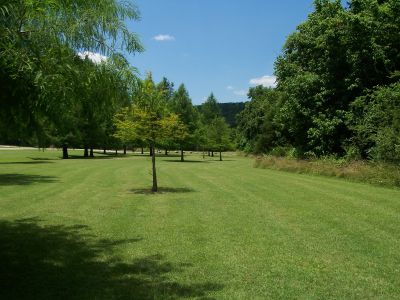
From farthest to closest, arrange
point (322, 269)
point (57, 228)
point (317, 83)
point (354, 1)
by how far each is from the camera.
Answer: point (317, 83), point (354, 1), point (57, 228), point (322, 269)

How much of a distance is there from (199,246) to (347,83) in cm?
2336

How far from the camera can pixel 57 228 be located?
37.0 feet

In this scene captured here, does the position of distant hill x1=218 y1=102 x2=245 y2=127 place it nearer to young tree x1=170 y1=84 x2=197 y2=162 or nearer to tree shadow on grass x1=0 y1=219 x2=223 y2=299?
young tree x1=170 y1=84 x2=197 y2=162

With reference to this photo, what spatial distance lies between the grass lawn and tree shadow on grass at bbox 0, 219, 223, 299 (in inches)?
0.6

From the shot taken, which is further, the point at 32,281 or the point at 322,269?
the point at 322,269

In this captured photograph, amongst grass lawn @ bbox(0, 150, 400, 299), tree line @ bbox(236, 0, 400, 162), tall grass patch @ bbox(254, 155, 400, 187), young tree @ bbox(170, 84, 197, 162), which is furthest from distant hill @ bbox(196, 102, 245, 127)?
grass lawn @ bbox(0, 150, 400, 299)

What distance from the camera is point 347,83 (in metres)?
29.9

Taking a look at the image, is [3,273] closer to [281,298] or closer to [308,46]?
[281,298]

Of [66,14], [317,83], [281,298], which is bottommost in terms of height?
[281,298]

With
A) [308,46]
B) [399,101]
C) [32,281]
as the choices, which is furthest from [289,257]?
[308,46]

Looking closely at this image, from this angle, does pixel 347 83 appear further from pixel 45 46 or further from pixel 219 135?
pixel 219 135

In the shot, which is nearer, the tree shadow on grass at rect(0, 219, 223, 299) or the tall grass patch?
the tree shadow on grass at rect(0, 219, 223, 299)

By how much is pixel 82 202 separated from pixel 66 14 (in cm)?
1055

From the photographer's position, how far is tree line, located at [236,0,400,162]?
85.0 feet
